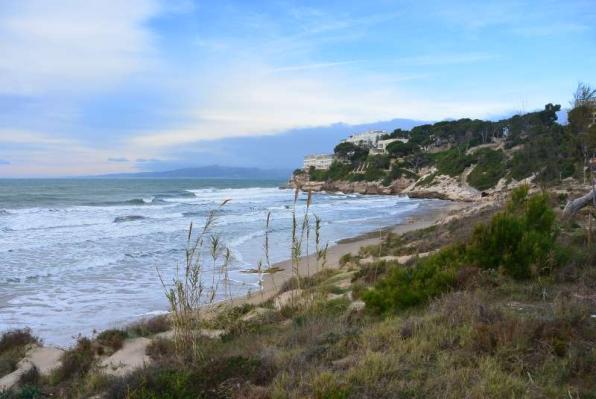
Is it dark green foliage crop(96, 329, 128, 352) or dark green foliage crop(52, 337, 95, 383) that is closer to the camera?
dark green foliage crop(52, 337, 95, 383)

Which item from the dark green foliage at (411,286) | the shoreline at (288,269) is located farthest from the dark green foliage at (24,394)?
the dark green foliage at (411,286)

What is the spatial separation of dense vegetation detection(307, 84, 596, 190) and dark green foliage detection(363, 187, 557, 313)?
5786 mm

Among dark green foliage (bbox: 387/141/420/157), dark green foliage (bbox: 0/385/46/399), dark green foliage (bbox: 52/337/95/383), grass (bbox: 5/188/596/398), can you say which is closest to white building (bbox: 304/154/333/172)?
dark green foliage (bbox: 387/141/420/157)

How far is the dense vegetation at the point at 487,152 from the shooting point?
19881mm

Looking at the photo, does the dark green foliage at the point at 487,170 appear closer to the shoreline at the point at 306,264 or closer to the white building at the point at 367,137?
the shoreline at the point at 306,264

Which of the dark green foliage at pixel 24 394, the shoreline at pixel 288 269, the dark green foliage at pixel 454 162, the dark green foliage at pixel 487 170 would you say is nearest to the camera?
the dark green foliage at pixel 24 394

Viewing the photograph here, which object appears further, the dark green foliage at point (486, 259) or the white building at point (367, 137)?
the white building at point (367, 137)

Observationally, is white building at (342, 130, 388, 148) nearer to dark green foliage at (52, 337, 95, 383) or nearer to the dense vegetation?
the dense vegetation

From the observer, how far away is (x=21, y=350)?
7.28m

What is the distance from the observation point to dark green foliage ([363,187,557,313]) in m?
6.16

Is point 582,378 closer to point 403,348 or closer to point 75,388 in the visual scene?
point 403,348

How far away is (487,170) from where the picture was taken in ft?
179

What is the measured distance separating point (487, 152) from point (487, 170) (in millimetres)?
6545

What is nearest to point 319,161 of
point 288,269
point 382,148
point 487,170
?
point 382,148
